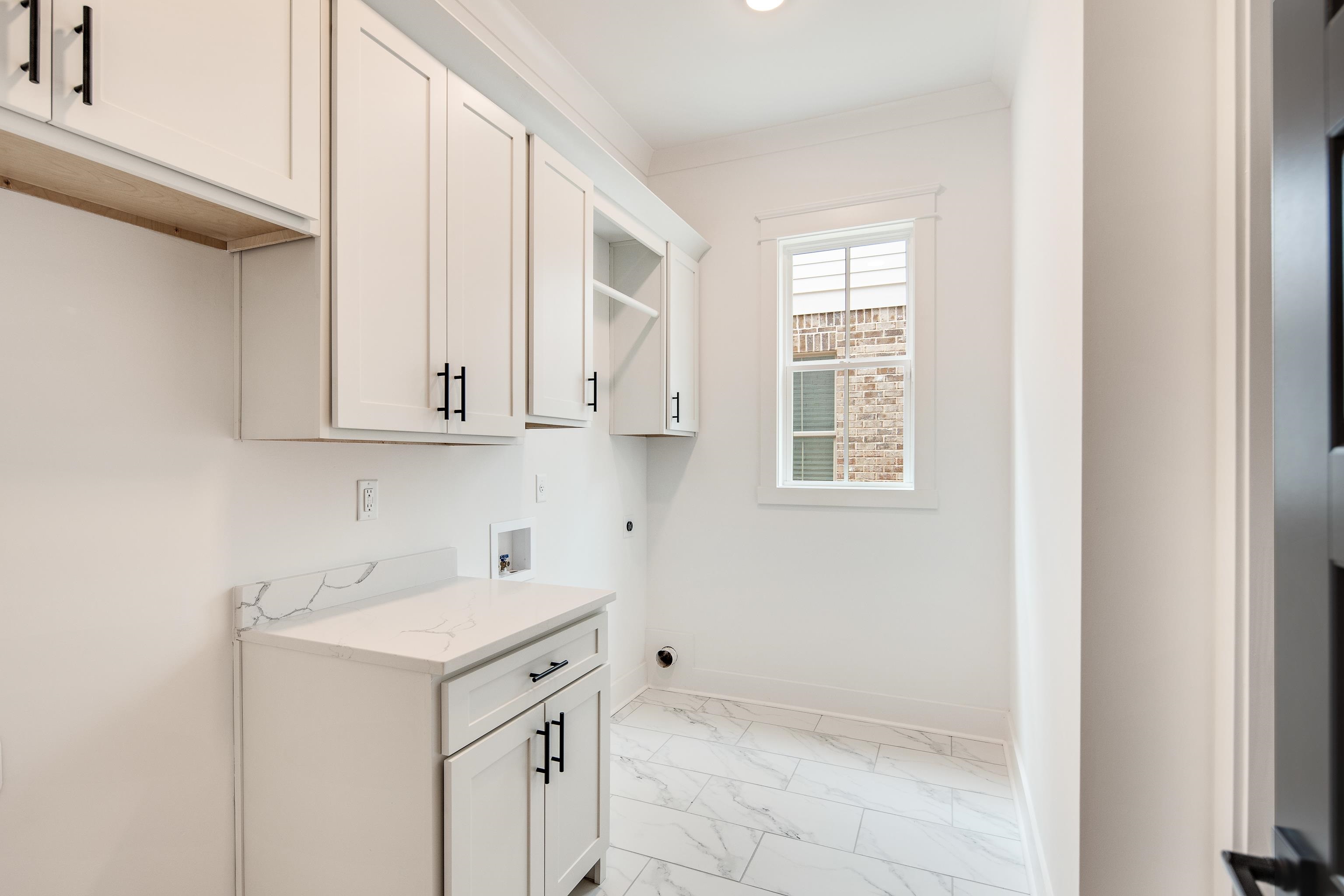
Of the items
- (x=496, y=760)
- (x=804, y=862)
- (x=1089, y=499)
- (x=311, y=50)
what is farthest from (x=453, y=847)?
(x=311, y=50)

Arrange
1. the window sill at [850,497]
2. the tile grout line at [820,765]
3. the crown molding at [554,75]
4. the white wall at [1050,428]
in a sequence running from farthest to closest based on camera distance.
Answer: the window sill at [850,497] < the tile grout line at [820,765] < the crown molding at [554,75] < the white wall at [1050,428]

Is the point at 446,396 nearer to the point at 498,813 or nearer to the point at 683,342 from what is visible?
the point at 498,813

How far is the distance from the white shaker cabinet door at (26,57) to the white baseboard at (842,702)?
10.4 ft

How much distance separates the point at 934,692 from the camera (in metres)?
2.98

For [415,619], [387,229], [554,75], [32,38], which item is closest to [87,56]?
[32,38]

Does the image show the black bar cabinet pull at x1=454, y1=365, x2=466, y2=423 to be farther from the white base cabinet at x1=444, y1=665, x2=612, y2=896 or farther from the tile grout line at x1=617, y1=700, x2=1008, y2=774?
the tile grout line at x1=617, y1=700, x2=1008, y2=774

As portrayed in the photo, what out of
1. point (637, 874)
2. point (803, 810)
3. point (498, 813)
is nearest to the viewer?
point (498, 813)

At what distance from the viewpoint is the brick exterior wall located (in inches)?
125

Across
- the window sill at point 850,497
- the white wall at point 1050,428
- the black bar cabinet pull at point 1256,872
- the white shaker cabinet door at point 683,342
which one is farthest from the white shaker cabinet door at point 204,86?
the window sill at point 850,497

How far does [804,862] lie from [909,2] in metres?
2.95

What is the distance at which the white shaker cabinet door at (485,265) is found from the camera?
5.59ft

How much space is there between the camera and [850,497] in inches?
123

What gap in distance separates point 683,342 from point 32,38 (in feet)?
8.36

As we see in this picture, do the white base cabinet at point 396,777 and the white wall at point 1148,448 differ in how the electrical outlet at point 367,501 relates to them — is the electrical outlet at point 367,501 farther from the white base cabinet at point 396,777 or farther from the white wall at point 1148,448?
the white wall at point 1148,448
